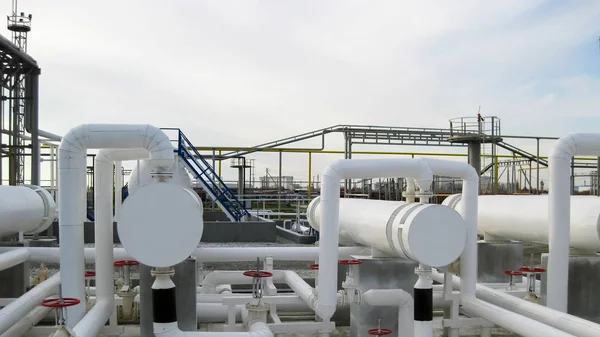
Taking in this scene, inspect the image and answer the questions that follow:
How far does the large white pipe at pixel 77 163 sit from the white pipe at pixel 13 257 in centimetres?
148

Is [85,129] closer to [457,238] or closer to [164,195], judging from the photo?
[164,195]

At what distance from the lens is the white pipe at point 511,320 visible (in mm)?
4453

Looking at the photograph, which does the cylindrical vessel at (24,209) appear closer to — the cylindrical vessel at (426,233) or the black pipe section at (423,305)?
the cylindrical vessel at (426,233)

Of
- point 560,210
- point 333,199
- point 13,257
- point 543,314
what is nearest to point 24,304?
point 13,257

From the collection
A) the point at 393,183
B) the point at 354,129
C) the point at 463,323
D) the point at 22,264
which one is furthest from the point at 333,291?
the point at 393,183

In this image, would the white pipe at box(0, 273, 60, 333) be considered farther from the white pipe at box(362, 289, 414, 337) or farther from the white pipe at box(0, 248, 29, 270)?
the white pipe at box(362, 289, 414, 337)

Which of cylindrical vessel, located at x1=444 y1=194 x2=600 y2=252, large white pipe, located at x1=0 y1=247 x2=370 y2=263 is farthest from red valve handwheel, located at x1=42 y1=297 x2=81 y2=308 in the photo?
cylindrical vessel, located at x1=444 y1=194 x2=600 y2=252

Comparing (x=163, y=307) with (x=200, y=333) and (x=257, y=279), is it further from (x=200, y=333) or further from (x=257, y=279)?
(x=257, y=279)

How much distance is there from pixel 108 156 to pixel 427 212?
3507mm

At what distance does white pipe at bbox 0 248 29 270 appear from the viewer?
19.5ft

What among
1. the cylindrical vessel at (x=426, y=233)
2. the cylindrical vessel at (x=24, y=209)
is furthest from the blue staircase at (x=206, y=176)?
the cylindrical vessel at (x=426, y=233)

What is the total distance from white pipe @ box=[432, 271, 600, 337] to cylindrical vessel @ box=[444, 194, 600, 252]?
1.10 meters

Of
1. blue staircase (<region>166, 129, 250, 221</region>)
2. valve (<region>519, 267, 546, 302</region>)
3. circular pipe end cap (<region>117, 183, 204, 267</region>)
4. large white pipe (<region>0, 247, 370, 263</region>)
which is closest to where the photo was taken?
circular pipe end cap (<region>117, 183, 204, 267</region>)

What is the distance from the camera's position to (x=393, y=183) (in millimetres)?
20734
